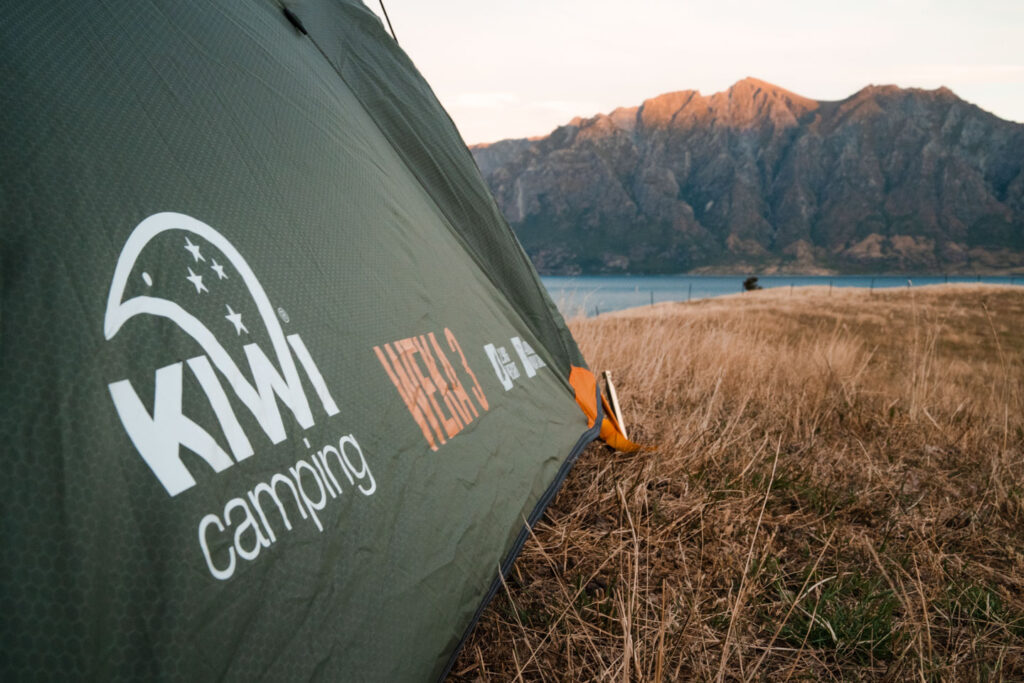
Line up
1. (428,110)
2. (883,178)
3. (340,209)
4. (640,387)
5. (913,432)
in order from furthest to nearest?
(883,178) < (640,387) < (913,432) < (428,110) < (340,209)

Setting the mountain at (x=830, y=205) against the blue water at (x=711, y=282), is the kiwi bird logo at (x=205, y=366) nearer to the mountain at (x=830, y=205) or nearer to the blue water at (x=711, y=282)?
the blue water at (x=711, y=282)

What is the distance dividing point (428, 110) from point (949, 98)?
245009mm

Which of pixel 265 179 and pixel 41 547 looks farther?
pixel 265 179

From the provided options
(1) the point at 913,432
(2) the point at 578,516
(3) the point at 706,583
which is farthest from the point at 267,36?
(1) the point at 913,432

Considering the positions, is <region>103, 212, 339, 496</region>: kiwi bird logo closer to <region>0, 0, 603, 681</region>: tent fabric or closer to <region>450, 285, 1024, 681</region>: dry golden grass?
<region>0, 0, 603, 681</region>: tent fabric

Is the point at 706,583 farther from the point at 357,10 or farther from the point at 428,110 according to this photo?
the point at 357,10

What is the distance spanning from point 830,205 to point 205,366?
202m

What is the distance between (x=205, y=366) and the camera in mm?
810

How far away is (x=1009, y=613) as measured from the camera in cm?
156

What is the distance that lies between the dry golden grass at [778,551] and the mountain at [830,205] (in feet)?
522

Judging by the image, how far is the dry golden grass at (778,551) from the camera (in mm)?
1284

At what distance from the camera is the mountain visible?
495ft

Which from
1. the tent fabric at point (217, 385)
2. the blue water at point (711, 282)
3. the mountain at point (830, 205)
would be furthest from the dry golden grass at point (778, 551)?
the mountain at point (830, 205)

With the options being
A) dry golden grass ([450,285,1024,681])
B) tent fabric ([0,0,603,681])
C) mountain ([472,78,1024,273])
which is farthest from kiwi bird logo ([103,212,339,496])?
mountain ([472,78,1024,273])
